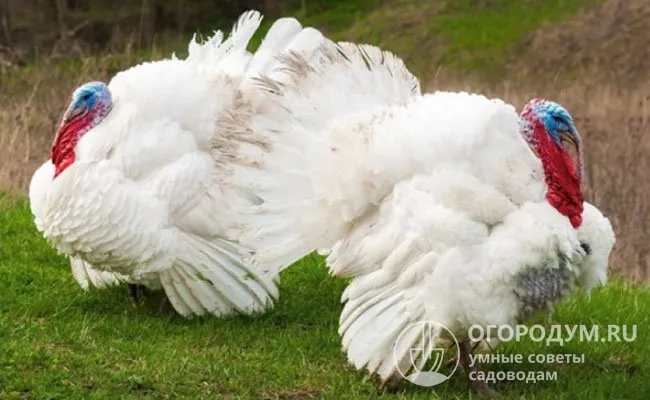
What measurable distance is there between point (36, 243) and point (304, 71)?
3303 mm

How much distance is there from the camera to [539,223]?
19.1 feet

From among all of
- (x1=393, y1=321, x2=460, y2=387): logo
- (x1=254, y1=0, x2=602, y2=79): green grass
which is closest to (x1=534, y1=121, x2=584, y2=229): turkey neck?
(x1=393, y1=321, x2=460, y2=387): logo

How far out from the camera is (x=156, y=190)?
7270 mm

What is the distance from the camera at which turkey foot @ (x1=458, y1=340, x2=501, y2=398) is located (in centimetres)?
633

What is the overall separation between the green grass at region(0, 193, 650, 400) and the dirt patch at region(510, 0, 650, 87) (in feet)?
46.7

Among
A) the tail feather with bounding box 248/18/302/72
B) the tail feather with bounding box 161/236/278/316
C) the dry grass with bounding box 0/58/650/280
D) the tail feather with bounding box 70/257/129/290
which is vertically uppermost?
the tail feather with bounding box 248/18/302/72

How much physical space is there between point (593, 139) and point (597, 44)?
1289cm

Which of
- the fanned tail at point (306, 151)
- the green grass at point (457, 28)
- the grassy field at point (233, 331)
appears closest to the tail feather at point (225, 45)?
the fanned tail at point (306, 151)

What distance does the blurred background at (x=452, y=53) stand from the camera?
1162 cm

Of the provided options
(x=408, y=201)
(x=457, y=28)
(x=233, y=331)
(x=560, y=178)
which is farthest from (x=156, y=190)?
(x=457, y=28)

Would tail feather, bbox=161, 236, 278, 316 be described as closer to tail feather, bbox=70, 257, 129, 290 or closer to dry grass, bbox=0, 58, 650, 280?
tail feather, bbox=70, 257, 129, 290

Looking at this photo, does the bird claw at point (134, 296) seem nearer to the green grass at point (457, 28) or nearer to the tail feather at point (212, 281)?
the tail feather at point (212, 281)

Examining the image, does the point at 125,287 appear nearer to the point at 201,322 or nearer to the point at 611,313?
the point at 201,322

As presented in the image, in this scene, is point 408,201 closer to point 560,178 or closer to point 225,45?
point 560,178
